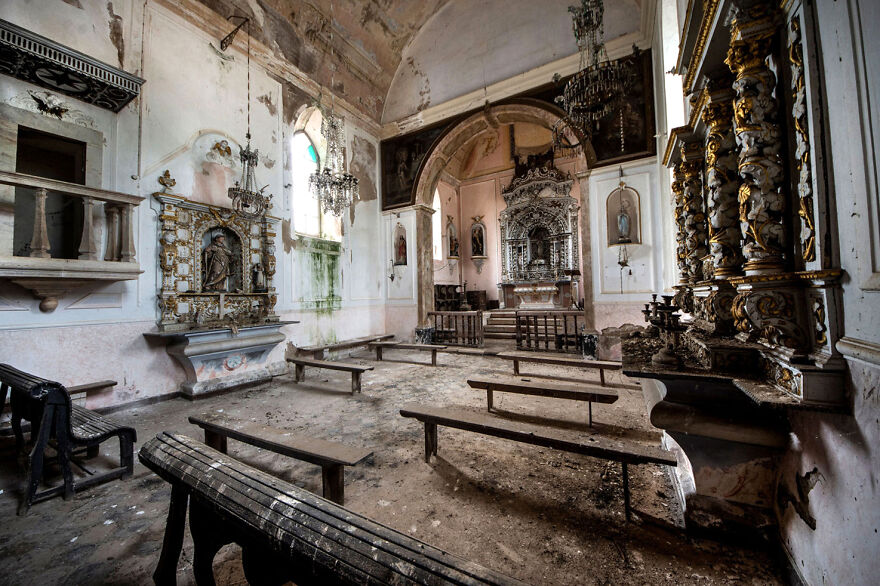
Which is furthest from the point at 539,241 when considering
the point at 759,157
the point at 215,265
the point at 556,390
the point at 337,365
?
the point at 759,157

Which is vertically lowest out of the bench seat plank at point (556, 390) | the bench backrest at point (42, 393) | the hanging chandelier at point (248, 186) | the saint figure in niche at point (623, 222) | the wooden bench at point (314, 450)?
the wooden bench at point (314, 450)

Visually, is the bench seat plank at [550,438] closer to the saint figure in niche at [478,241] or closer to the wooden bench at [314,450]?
the wooden bench at [314,450]

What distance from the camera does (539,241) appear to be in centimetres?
1405

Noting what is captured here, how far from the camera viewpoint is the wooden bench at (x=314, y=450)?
217cm

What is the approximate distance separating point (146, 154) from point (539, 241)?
12.5 metres

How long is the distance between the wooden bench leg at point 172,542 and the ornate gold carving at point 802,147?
2.72 m

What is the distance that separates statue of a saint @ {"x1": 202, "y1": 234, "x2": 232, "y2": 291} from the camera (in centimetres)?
587

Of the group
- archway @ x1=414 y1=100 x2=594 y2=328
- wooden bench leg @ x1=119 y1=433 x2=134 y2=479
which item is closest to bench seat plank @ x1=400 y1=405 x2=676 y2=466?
wooden bench leg @ x1=119 y1=433 x2=134 y2=479

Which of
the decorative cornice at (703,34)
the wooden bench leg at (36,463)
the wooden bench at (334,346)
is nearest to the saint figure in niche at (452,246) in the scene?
the wooden bench at (334,346)

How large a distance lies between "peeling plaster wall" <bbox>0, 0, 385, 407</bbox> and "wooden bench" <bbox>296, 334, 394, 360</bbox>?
0.39m

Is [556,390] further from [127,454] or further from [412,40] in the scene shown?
[412,40]

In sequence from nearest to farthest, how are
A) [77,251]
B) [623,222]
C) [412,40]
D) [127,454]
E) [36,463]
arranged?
[36,463] < [127,454] < [77,251] < [623,222] < [412,40]

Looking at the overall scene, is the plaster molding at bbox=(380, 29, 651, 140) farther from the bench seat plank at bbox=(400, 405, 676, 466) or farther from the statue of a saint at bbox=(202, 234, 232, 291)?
the bench seat plank at bbox=(400, 405, 676, 466)

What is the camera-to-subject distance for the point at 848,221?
48.6 inches
